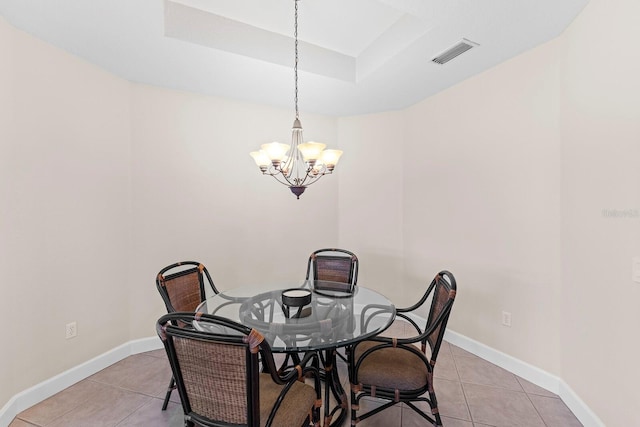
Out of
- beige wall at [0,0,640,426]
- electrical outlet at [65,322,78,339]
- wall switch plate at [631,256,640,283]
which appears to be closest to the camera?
wall switch plate at [631,256,640,283]

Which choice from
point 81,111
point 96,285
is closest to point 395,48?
point 81,111

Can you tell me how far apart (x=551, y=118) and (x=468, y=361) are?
2167mm

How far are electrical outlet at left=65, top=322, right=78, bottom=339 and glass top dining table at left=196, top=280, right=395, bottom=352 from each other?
1215 millimetres

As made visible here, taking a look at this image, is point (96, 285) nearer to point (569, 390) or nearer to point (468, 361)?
point (468, 361)

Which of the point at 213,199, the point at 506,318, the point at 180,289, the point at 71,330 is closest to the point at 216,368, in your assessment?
the point at 180,289

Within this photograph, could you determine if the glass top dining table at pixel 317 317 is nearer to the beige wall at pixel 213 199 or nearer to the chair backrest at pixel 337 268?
the chair backrest at pixel 337 268

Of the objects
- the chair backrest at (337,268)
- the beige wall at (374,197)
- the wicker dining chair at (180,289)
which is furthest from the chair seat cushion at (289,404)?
the beige wall at (374,197)

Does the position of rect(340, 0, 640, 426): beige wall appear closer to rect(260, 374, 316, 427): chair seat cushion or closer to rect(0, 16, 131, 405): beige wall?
rect(260, 374, 316, 427): chair seat cushion

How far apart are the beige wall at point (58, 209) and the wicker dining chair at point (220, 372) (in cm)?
168

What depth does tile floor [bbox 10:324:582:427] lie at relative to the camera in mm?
1896

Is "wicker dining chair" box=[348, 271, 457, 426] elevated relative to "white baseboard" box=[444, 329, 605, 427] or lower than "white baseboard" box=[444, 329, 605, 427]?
elevated

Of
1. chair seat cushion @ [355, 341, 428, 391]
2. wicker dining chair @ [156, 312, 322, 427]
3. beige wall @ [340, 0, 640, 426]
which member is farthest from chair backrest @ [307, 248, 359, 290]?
wicker dining chair @ [156, 312, 322, 427]

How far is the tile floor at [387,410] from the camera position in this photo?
74.7 inches

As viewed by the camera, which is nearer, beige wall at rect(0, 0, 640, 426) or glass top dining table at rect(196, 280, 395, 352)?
glass top dining table at rect(196, 280, 395, 352)
